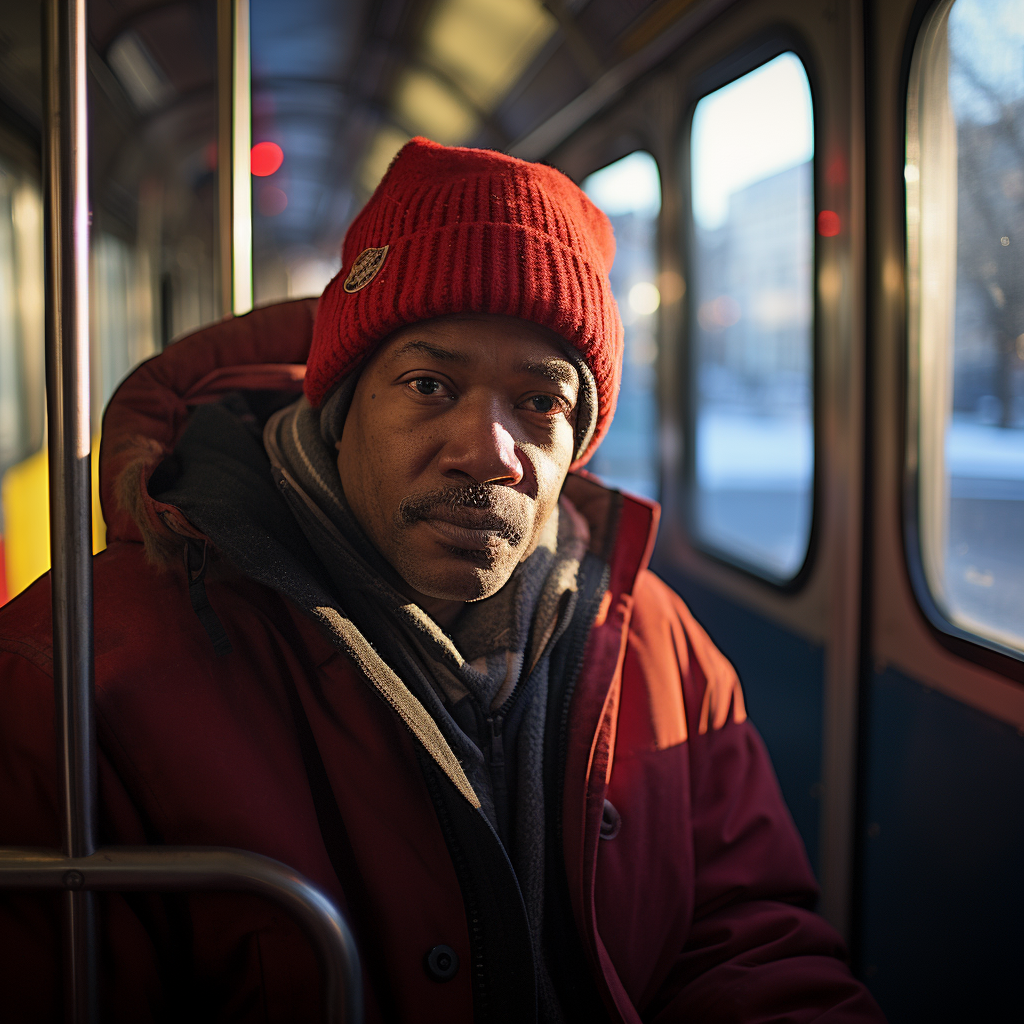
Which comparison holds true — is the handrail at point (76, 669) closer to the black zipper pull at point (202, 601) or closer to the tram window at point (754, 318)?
the black zipper pull at point (202, 601)

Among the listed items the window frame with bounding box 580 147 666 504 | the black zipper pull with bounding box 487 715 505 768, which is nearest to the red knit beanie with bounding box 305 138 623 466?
the black zipper pull with bounding box 487 715 505 768

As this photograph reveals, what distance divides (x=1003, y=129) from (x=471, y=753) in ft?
5.61

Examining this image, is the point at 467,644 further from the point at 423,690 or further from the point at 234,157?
the point at 234,157

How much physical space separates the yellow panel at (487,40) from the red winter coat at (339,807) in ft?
7.90

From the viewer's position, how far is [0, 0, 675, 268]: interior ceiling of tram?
10.1 ft

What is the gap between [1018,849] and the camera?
1815 millimetres

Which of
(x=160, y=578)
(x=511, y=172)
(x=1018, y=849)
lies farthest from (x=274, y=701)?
(x=1018, y=849)

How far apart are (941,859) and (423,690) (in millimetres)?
1536

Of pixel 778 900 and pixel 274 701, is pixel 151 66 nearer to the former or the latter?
pixel 274 701

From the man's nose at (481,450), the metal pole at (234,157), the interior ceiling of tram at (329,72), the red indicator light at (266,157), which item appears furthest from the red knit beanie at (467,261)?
the red indicator light at (266,157)

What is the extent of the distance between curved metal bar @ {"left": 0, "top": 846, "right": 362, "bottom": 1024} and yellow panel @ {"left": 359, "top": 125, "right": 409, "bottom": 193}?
4459 millimetres

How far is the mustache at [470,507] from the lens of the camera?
1.19 metres

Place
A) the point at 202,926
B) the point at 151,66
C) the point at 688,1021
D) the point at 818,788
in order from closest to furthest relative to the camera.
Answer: the point at 202,926, the point at 688,1021, the point at 818,788, the point at 151,66

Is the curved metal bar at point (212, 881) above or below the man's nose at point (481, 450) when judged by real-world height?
below
